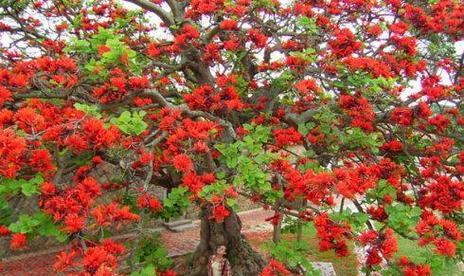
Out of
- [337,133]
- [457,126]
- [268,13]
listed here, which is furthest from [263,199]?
[457,126]

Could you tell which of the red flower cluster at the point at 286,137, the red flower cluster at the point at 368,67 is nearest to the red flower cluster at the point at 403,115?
the red flower cluster at the point at 368,67

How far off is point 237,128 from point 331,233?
2188 mm

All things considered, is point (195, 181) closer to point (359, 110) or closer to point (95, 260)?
point (95, 260)

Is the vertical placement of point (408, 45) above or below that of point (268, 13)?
below

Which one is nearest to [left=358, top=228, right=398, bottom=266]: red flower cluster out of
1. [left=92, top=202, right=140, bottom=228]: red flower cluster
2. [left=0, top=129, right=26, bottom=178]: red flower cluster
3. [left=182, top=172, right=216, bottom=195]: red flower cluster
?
[left=182, top=172, right=216, bottom=195]: red flower cluster

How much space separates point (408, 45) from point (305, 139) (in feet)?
5.61

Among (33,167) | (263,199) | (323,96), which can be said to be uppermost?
(323,96)

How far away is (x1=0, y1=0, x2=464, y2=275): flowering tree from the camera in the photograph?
3195 millimetres

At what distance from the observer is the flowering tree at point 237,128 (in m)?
3.20

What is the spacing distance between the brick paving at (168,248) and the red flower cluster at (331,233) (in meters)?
5.87

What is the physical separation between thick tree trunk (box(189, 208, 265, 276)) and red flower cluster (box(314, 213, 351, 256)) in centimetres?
306

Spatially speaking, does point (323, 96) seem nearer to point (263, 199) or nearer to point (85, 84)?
point (263, 199)

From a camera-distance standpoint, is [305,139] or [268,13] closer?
[305,139]

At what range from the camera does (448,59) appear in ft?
22.5
